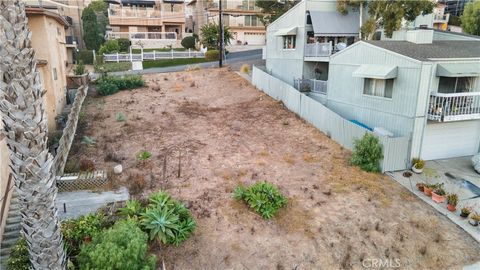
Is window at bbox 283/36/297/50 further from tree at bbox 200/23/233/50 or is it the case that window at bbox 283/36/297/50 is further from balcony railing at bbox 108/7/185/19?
balcony railing at bbox 108/7/185/19

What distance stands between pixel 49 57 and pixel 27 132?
1456 cm

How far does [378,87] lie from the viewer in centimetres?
1805

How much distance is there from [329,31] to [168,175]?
57.3ft

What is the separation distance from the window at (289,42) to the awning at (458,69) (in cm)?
1324

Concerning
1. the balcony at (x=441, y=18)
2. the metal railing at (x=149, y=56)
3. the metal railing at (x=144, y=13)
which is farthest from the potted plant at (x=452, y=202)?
the balcony at (x=441, y=18)

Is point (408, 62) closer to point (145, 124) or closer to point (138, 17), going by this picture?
point (145, 124)

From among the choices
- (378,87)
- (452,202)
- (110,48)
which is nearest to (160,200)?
(452,202)

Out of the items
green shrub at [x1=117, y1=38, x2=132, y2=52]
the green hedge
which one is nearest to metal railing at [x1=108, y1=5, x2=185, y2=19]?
green shrub at [x1=117, y1=38, x2=132, y2=52]

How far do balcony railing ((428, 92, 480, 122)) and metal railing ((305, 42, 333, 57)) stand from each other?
961 cm

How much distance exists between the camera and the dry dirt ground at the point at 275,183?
35.8 ft

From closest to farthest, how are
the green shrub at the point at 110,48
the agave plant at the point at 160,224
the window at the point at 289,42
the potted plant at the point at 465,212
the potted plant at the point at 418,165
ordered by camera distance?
1. the agave plant at the point at 160,224
2. the potted plant at the point at 465,212
3. the potted plant at the point at 418,165
4. the window at the point at 289,42
5. the green shrub at the point at 110,48

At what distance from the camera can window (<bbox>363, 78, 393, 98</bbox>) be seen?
17373 mm

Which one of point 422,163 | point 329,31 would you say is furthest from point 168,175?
point 329,31

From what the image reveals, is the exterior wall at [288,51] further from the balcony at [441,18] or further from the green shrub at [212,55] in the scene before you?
the balcony at [441,18]
